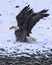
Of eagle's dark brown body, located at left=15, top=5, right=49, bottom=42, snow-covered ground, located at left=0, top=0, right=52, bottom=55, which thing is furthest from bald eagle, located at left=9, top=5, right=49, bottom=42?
snow-covered ground, located at left=0, top=0, right=52, bottom=55

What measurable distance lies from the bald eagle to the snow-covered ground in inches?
10.0

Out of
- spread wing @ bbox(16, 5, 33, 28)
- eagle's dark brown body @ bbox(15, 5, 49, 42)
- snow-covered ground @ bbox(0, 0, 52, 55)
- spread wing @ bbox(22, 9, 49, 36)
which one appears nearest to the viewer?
snow-covered ground @ bbox(0, 0, 52, 55)

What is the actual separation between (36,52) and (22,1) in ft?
19.8

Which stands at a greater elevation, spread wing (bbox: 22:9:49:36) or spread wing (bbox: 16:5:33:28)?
spread wing (bbox: 16:5:33:28)

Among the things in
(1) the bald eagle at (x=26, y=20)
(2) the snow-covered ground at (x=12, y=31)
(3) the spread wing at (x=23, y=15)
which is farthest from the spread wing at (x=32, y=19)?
(2) the snow-covered ground at (x=12, y=31)

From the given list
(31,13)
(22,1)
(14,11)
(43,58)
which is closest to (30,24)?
(31,13)

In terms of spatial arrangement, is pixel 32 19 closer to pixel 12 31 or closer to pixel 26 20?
pixel 26 20

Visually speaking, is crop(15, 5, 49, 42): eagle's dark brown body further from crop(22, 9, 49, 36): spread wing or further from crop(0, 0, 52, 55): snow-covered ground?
crop(0, 0, 52, 55): snow-covered ground

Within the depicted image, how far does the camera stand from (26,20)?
10320 mm

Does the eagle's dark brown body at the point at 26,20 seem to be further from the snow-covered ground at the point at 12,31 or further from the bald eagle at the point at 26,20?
the snow-covered ground at the point at 12,31

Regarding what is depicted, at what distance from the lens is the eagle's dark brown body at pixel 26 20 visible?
10.2 meters

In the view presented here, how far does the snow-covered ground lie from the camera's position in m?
9.71

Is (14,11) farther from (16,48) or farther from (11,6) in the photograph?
(16,48)

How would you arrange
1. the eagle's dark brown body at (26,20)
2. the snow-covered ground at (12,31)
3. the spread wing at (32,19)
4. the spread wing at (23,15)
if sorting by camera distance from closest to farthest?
the snow-covered ground at (12,31)
the spread wing at (32,19)
the eagle's dark brown body at (26,20)
the spread wing at (23,15)
